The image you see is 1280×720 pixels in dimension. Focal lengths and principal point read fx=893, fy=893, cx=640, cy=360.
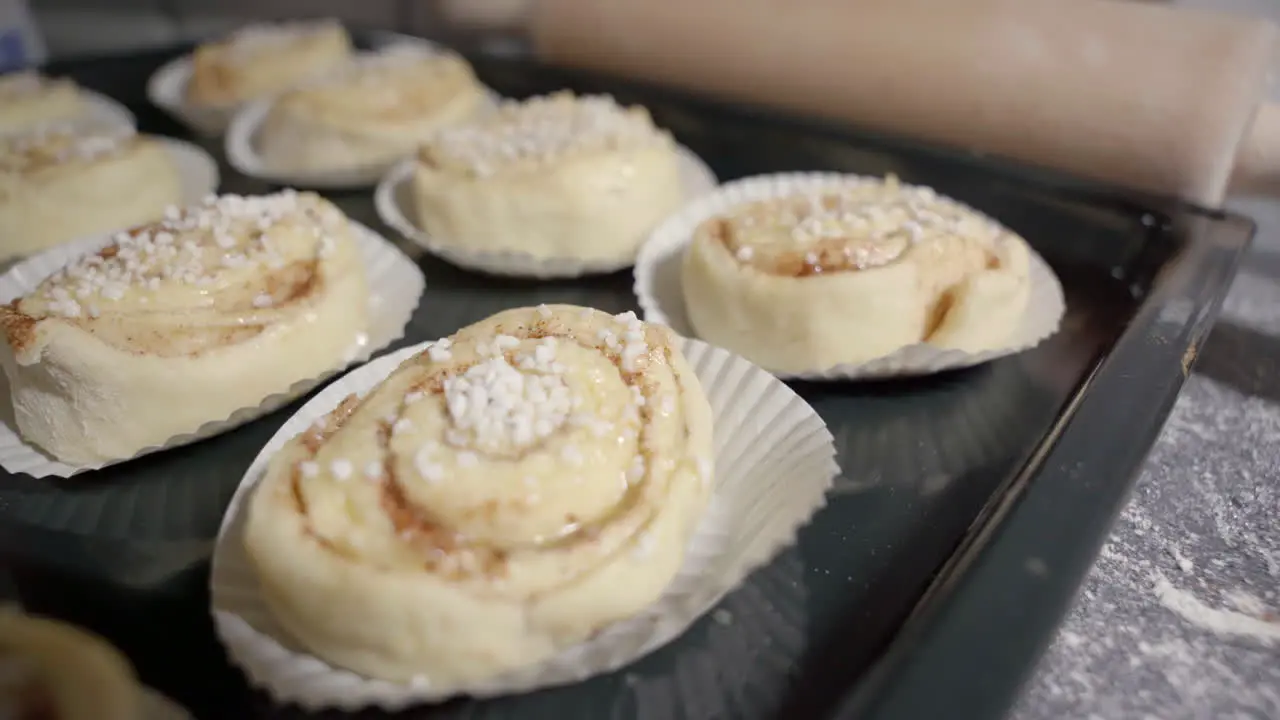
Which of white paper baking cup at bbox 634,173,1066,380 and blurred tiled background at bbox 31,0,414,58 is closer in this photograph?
white paper baking cup at bbox 634,173,1066,380

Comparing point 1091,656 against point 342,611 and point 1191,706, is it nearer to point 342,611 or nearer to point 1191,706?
point 1191,706

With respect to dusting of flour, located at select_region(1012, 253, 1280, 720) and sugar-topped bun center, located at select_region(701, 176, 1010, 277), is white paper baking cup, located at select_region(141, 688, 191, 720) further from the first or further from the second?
sugar-topped bun center, located at select_region(701, 176, 1010, 277)

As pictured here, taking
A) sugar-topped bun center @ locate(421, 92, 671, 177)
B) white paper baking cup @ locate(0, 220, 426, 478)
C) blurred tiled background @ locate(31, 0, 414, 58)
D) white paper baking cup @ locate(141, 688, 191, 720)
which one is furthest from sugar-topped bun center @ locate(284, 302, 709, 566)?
blurred tiled background @ locate(31, 0, 414, 58)

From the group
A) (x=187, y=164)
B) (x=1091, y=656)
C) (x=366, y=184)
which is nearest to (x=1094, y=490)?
(x=1091, y=656)

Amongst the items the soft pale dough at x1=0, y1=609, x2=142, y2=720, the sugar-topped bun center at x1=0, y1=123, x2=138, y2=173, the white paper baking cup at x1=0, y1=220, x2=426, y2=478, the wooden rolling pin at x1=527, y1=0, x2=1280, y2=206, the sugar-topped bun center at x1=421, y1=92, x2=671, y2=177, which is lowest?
the white paper baking cup at x1=0, y1=220, x2=426, y2=478

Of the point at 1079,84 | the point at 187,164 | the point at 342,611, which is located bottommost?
the point at 187,164

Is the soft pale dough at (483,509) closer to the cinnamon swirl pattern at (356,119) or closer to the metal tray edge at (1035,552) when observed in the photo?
the metal tray edge at (1035,552)

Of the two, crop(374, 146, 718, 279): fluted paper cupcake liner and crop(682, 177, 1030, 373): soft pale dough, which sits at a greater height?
crop(682, 177, 1030, 373): soft pale dough
